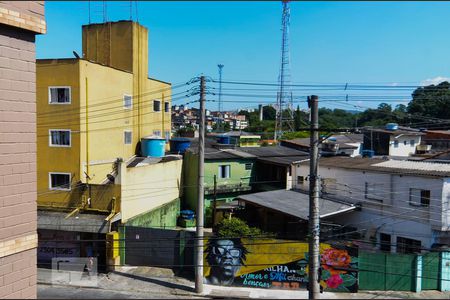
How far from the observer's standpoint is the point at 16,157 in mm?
5688

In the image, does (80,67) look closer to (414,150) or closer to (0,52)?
(0,52)

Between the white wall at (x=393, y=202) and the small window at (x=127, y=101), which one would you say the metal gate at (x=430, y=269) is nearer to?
the white wall at (x=393, y=202)

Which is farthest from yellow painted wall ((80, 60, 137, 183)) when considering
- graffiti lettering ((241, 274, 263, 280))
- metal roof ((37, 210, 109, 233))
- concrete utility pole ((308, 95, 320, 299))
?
concrete utility pole ((308, 95, 320, 299))

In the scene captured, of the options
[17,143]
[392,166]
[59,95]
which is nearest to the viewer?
[17,143]

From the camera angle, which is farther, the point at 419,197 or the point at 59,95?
the point at 59,95

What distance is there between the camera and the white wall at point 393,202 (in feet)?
56.3

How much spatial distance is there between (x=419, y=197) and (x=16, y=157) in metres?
17.3

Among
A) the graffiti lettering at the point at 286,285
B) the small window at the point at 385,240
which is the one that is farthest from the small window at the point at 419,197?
the graffiti lettering at the point at 286,285

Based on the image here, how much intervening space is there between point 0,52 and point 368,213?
18385 mm

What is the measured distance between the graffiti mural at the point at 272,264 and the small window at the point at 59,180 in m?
7.62

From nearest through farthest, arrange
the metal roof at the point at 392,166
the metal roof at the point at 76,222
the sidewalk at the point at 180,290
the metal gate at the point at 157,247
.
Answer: the sidewalk at the point at 180,290 → the metal roof at the point at 76,222 → the metal gate at the point at 157,247 → the metal roof at the point at 392,166

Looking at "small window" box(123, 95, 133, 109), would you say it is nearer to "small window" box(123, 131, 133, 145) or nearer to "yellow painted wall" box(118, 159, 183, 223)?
"small window" box(123, 131, 133, 145)

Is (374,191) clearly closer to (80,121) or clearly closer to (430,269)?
(430,269)

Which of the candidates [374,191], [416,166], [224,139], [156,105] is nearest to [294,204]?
[374,191]
